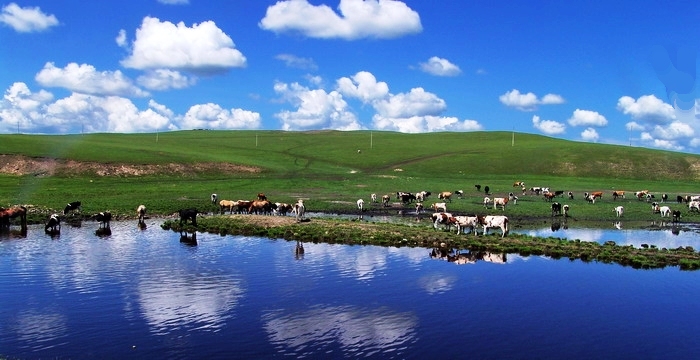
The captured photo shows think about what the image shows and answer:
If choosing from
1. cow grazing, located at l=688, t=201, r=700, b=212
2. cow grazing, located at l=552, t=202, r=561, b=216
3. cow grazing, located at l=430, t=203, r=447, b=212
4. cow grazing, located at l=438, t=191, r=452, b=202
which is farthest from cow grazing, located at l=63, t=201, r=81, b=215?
cow grazing, located at l=688, t=201, r=700, b=212

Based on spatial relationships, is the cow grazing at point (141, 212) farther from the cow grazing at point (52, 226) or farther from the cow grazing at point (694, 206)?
the cow grazing at point (694, 206)

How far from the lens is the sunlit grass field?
56975 millimetres

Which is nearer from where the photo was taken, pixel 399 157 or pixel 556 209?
pixel 556 209

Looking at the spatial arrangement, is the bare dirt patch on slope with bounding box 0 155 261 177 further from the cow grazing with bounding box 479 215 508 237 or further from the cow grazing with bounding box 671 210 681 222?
the cow grazing with bounding box 671 210 681 222

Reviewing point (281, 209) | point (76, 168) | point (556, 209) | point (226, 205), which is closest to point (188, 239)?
point (281, 209)

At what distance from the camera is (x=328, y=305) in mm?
20344

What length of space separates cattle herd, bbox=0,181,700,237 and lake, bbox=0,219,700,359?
732 cm

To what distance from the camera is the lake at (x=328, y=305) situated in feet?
53.7

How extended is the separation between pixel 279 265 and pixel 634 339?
633 inches

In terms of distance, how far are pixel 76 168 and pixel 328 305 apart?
7222cm

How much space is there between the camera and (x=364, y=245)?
3384 cm

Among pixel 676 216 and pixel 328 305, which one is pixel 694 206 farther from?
pixel 328 305

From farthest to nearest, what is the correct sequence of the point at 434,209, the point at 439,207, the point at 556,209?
the point at 434,209
the point at 439,207
the point at 556,209

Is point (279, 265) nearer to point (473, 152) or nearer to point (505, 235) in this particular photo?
point (505, 235)
